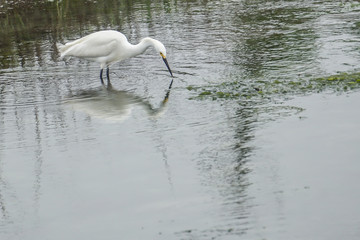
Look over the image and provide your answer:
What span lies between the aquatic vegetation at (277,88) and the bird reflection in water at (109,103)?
66cm

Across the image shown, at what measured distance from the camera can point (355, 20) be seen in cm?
1432

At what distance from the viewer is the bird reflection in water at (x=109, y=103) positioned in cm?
933

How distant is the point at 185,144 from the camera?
307 inches

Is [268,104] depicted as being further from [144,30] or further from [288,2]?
[288,2]

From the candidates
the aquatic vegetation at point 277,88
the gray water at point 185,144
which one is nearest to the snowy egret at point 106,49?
the gray water at point 185,144

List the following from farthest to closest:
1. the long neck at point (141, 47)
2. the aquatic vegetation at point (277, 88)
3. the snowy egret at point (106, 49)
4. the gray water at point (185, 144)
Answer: the snowy egret at point (106, 49)
the long neck at point (141, 47)
the aquatic vegetation at point (277, 88)
the gray water at point (185, 144)

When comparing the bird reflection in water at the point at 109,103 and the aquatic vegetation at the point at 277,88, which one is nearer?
the bird reflection in water at the point at 109,103

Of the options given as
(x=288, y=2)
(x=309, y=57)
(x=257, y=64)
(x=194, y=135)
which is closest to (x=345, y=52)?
(x=309, y=57)

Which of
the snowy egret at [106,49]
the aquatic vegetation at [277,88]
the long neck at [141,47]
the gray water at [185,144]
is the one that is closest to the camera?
the gray water at [185,144]

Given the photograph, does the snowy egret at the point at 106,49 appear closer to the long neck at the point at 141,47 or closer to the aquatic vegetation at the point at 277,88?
the long neck at the point at 141,47

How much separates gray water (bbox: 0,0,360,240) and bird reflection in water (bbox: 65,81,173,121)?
30mm

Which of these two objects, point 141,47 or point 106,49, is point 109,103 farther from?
point 106,49

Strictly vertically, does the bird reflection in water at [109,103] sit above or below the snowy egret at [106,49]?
below

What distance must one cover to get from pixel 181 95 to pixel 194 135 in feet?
6.34
